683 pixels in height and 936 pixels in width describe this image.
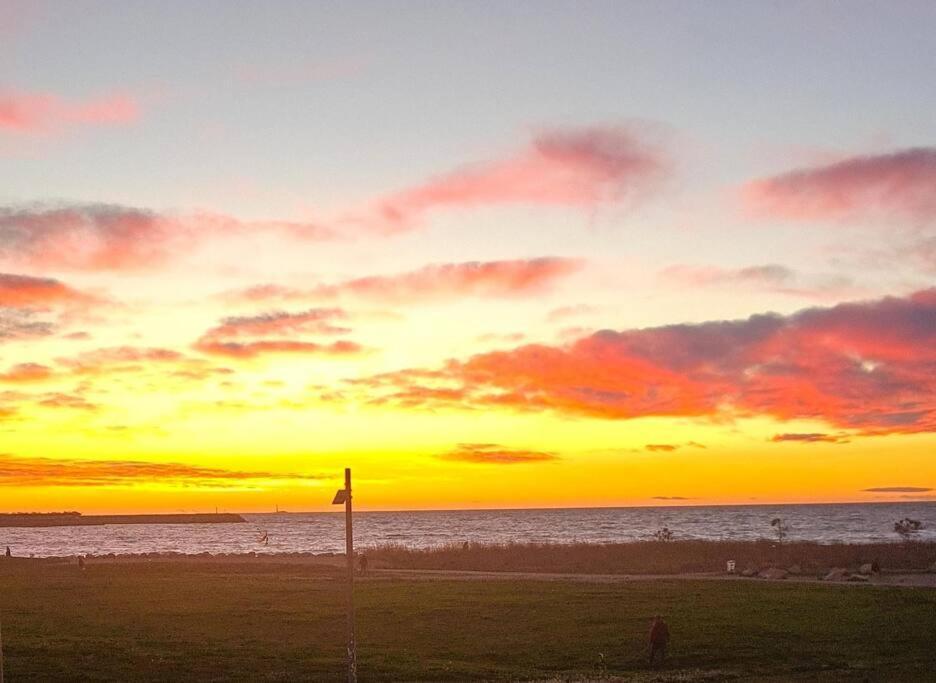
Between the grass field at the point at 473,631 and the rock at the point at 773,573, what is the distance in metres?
7.05

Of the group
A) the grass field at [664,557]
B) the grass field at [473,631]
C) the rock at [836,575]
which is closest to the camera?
the grass field at [473,631]

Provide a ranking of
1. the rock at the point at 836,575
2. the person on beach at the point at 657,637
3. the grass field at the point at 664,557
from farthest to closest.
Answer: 1. the grass field at the point at 664,557
2. the rock at the point at 836,575
3. the person on beach at the point at 657,637

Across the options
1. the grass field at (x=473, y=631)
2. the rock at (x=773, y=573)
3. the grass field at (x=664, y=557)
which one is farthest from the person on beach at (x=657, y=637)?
the grass field at (x=664, y=557)

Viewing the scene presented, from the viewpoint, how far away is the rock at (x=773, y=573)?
232ft

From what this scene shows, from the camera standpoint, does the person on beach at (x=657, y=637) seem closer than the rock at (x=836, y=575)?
Yes

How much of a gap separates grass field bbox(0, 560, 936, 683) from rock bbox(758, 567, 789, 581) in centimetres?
705

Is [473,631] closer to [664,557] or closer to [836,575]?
[836,575]

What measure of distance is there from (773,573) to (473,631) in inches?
1303

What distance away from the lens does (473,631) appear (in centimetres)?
4628

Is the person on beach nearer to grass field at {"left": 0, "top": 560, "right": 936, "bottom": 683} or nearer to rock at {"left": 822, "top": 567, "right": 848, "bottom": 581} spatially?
grass field at {"left": 0, "top": 560, "right": 936, "bottom": 683}

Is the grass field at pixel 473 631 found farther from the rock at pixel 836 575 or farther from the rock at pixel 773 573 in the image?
the rock at pixel 773 573

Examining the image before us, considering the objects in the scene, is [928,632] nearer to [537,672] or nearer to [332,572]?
[537,672]

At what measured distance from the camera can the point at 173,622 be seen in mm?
49812

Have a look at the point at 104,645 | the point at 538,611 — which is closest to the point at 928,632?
the point at 538,611
